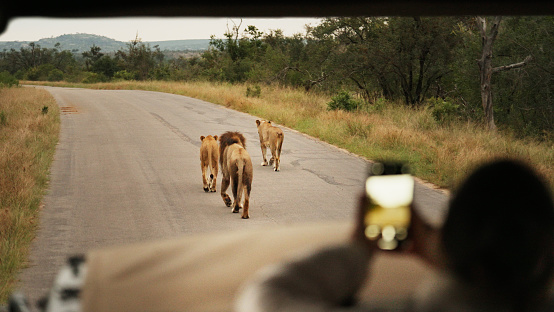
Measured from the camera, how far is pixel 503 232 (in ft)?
3.75

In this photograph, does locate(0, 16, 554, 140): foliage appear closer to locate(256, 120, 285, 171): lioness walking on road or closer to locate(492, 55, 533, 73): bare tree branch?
locate(492, 55, 533, 73): bare tree branch

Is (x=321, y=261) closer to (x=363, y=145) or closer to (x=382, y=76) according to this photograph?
(x=363, y=145)

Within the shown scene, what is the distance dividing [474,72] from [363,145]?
7.13 m

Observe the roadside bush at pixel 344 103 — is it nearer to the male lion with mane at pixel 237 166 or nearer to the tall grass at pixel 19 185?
the tall grass at pixel 19 185

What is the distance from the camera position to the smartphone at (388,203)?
1251mm

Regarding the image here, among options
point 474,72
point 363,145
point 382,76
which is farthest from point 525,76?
point 382,76

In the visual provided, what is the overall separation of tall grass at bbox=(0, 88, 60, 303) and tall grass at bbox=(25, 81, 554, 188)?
13.0ft

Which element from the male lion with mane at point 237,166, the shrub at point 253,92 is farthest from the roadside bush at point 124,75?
the male lion with mane at point 237,166

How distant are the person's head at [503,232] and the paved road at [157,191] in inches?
84.0

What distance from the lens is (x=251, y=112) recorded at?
20.8 m

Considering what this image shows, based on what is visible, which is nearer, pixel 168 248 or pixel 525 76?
pixel 168 248

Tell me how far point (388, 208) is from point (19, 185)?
24.5 ft

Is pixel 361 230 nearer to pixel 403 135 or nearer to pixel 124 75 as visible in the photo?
pixel 403 135

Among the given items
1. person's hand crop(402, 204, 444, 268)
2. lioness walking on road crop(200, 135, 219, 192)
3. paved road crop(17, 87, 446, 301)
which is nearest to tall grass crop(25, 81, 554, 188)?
paved road crop(17, 87, 446, 301)
